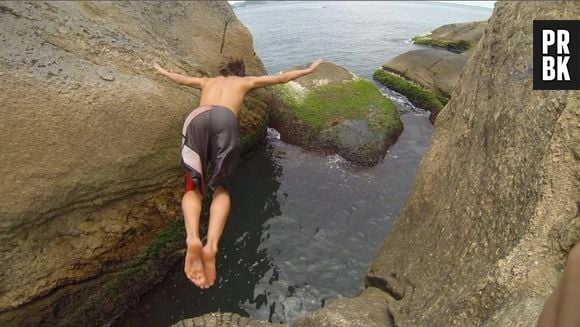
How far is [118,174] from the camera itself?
7156mm

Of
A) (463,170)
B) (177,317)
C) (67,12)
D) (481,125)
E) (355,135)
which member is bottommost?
(177,317)

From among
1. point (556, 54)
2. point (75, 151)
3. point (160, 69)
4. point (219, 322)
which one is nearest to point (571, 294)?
point (556, 54)

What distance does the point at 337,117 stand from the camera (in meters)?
13.8

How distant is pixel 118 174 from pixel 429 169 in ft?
18.7

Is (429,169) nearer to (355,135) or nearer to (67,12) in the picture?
(355,135)

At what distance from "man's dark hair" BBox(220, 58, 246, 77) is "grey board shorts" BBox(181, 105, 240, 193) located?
4.78 meters

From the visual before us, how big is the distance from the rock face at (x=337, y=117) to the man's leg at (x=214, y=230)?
676 cm

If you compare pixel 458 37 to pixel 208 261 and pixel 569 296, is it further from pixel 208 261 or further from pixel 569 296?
pixel 569 296

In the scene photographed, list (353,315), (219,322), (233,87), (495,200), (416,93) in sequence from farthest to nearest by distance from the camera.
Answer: (416,93)
(233,87)
(219,322)
(353,315)
(495,200)

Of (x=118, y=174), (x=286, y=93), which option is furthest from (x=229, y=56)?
(x=118, y=174)

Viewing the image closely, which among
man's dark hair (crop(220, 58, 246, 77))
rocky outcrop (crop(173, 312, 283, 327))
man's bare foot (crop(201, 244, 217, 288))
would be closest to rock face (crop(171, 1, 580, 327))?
rocky outcrop (crop(173, 312, 283, 327))

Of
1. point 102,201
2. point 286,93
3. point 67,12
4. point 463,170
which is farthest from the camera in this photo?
point 286,93

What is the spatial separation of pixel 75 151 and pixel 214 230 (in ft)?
9.34

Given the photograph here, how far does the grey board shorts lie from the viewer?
6895 millimetres
